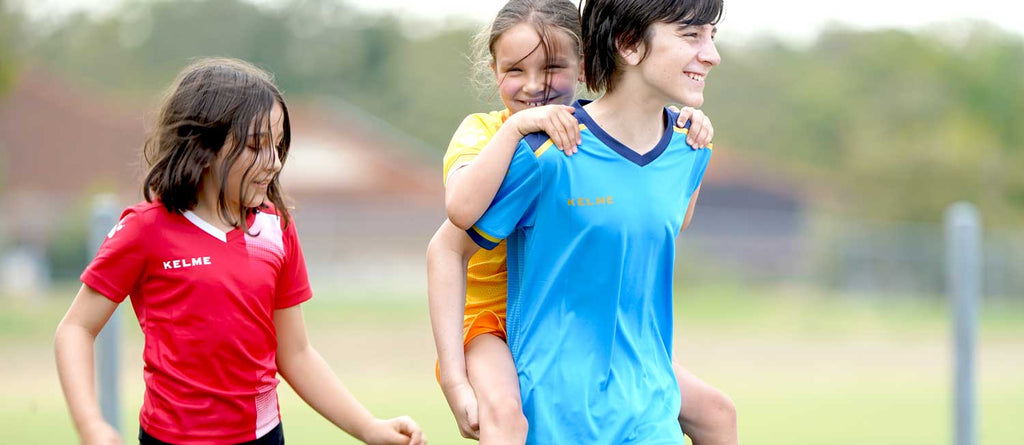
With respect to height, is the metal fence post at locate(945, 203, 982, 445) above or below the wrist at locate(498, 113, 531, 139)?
below

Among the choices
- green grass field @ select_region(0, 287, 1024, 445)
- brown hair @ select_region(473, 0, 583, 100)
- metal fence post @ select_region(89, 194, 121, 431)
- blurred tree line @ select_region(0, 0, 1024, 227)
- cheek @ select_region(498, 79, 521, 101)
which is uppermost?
blurred tree line @ select_region(0, 0, 1024, 227)

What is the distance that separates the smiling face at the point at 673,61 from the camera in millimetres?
2656

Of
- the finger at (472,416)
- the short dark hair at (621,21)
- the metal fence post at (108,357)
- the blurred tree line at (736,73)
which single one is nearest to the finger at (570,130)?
the short dark hair at (621,21)

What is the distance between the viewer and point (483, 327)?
2783mm

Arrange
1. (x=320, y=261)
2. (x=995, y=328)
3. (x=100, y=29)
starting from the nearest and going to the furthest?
1. (x=995, y=328)
2. (x=320, y=261)
3. (x=100, y=29)

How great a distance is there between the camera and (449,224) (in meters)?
2.72

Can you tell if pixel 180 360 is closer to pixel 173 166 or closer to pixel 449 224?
pixel 173 166

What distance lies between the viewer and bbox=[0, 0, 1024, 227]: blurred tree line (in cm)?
4391

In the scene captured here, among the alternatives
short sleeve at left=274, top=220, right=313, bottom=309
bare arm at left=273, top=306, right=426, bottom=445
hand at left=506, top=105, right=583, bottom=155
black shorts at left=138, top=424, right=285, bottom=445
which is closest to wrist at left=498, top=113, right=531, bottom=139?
hand at left=506, top=105, right=583, bottom=155

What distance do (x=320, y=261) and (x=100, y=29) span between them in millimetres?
38881

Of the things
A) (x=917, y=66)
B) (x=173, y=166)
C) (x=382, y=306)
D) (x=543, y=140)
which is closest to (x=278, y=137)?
(x=173, y=166)

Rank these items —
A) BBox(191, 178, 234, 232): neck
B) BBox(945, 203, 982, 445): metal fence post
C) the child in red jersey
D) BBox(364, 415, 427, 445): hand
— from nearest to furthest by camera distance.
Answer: the child in red jersey < BBox(191, 178, 234, 232): neck < BBox(364, 415, 427, 445): hand < BBox(945, 203, 982, 445): metal fence post

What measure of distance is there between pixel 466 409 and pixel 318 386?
0.66 metres

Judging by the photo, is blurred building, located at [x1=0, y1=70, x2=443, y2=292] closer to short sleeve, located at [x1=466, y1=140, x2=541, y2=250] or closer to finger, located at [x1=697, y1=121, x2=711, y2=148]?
finger, located at [x1=697, y1=121, x2=711, y2=148]
